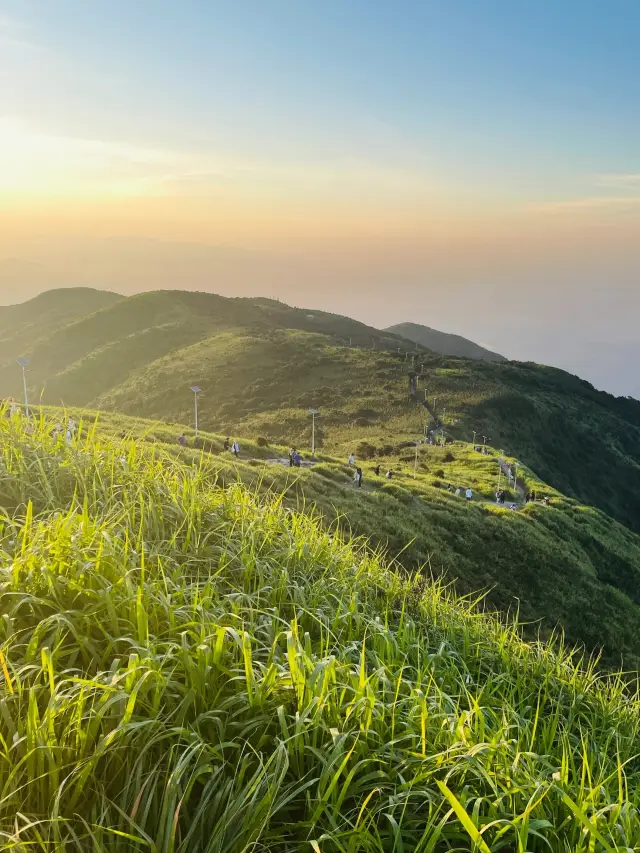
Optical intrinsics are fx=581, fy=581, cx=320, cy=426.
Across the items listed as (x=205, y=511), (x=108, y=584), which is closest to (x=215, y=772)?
(x=108, y=584)

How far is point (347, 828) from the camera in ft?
9.95

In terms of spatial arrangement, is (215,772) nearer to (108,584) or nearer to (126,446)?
(108,584)

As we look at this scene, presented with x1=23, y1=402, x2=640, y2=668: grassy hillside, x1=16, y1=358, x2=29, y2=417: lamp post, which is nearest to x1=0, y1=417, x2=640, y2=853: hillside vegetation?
x1=16, y1=358, x2=29, y2=417: lamp post

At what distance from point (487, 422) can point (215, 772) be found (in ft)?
304

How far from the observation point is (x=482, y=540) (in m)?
32.2

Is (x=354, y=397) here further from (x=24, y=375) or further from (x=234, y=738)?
(x=234, y=738)

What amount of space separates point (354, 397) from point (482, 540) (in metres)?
67.1

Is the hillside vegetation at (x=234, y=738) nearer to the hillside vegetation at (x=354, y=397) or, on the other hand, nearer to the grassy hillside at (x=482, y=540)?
the grassy hillside at (x=482, y=540)

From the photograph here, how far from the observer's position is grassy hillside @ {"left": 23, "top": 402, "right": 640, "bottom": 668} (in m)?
24.1

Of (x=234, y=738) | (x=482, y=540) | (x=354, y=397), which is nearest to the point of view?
(x=234, y=738)

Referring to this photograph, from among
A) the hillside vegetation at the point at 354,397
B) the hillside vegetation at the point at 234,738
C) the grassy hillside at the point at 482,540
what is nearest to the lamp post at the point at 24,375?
the grassy hillside at the point at 482,540

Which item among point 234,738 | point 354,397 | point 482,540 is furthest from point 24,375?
point 354,397

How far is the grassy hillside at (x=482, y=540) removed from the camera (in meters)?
24.1

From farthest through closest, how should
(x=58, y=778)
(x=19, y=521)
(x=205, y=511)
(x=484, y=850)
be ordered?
1. (x=205, y=511)
2. (x=19, y=521)
3. (x=58, y=778)
4. (x=484, y=850)
